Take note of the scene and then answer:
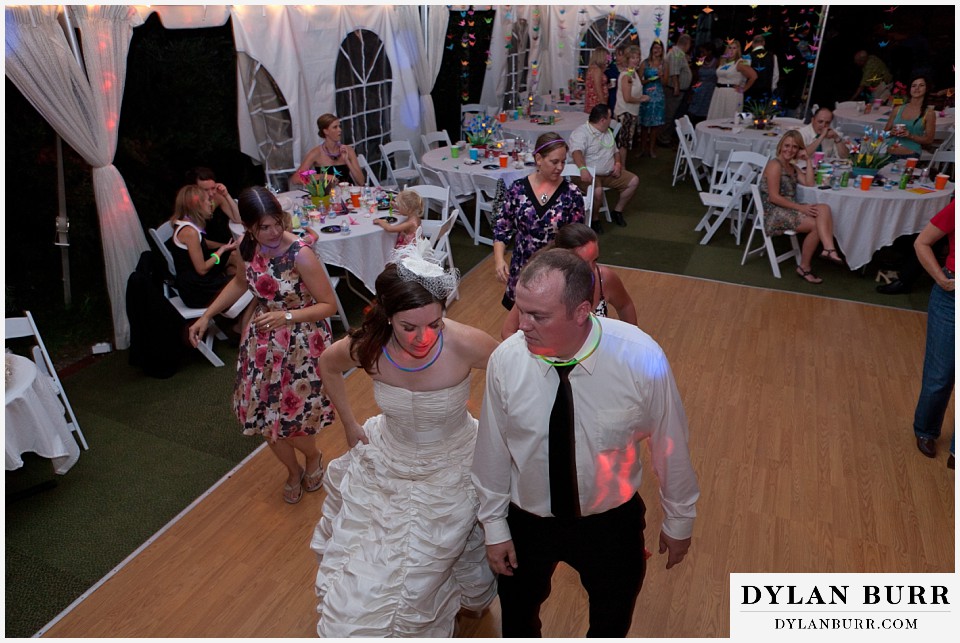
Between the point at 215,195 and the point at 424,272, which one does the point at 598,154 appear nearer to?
the point at 215,195

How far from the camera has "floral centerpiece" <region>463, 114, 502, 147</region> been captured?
719 centimetres

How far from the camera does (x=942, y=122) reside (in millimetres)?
7988

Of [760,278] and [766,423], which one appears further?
[760,278]

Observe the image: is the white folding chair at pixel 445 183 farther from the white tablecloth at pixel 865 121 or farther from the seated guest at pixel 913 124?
the white tablecloth at pixel 865 121

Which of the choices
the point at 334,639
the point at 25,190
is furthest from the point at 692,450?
the point at 25,190

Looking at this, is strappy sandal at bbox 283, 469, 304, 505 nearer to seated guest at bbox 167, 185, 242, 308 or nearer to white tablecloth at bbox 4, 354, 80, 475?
white tablecloth at bbox 4, 354, 80, 475

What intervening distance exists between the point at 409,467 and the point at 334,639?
22.1 inches

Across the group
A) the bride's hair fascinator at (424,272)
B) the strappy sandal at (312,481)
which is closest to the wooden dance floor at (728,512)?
the strappy sandal at (312,481)

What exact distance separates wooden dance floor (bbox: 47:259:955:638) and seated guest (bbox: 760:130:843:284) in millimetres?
1160

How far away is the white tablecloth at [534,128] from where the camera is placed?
8.09 m

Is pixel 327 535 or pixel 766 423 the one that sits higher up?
pixel 327 535

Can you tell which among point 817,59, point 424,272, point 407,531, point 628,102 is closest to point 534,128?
point 628,102

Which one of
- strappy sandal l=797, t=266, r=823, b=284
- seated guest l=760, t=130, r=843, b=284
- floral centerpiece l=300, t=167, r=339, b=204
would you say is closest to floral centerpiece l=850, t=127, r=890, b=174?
seated guest l=760, t=130, r=843, b=284

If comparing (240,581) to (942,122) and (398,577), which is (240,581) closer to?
(398,577)
